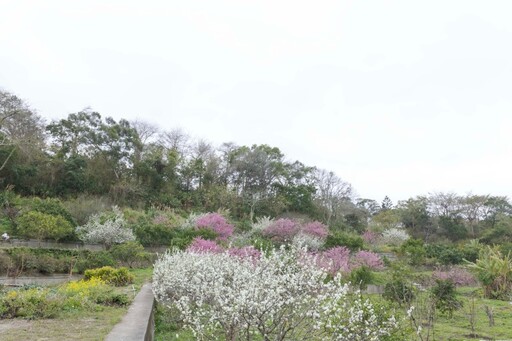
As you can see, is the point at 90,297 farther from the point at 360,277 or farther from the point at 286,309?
the point at 360,277

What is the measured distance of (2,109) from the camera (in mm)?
24938

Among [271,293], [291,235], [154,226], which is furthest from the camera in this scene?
[291,235]

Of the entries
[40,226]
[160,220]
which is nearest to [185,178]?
[160,220]

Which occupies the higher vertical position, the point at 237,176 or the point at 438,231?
the point at 237,176

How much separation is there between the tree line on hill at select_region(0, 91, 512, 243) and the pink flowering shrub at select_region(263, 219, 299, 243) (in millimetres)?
7529

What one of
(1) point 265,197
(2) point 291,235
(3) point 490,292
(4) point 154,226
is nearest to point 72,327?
(3) point 490,292

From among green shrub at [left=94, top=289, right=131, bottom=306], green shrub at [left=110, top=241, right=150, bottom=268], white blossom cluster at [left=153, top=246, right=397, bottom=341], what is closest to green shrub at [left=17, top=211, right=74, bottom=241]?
green shrub at [left=110, top=241, right=150, bottom=268]

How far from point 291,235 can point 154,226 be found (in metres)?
8.13

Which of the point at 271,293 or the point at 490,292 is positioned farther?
the point at 490,292

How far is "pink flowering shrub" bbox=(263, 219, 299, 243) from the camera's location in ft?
81.2

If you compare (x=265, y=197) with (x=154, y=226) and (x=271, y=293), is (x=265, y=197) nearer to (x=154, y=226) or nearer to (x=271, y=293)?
(x=154, y=226)

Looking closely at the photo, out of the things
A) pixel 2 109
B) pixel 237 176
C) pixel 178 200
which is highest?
pixel 2 109

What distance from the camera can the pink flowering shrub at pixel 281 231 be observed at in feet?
81.2

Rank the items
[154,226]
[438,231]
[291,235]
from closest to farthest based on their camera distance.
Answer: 1. [154,226]
2. [291,235]
3. [438,231]
